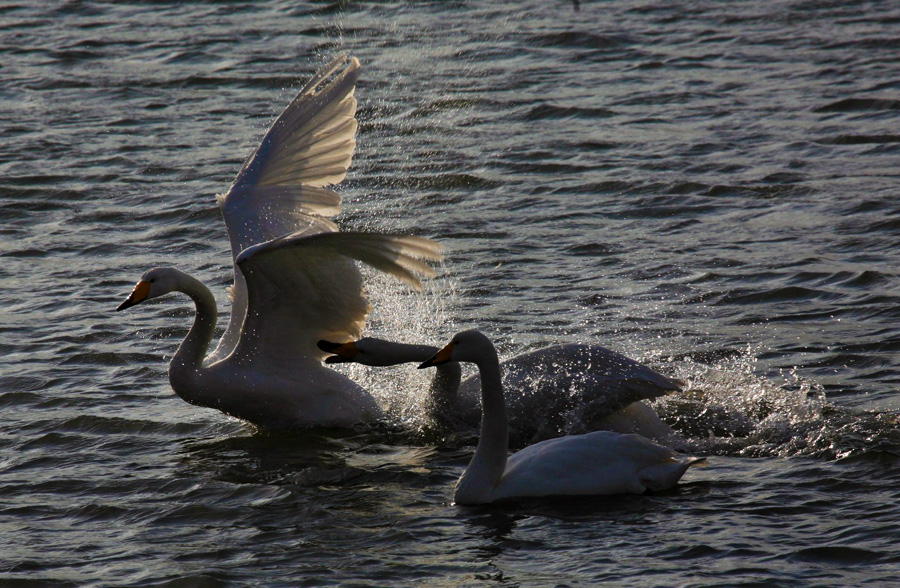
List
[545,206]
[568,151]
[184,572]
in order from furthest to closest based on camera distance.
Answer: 1. [568,151]
2. [545,206]
3. [184,572]

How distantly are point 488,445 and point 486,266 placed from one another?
4128 millimetres

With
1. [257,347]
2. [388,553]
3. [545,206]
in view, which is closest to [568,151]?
[545,206]

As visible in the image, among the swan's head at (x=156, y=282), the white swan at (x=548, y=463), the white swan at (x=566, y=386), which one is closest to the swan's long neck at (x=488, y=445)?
the white swan at (x=548, y=463)

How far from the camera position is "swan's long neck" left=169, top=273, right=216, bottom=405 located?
27.5ft

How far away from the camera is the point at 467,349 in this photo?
7059 millimetres

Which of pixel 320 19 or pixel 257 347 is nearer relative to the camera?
pixel 257 347

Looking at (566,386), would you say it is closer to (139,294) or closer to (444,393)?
(444,393)

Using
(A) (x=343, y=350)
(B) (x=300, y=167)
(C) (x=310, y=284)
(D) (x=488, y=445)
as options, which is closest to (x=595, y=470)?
(D) (x=488, y=445)

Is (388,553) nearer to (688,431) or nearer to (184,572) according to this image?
(184,572)

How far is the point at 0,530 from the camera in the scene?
6.99 metres

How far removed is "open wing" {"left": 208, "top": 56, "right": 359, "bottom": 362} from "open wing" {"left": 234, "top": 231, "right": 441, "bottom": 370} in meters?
0.65

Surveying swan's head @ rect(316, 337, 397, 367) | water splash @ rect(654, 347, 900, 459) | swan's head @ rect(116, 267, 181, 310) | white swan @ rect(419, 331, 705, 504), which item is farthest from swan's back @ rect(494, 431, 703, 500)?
swan's head @ rect(116, 267, 181, 310)

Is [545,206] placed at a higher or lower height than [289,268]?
lower

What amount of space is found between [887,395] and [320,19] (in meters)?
13.3
